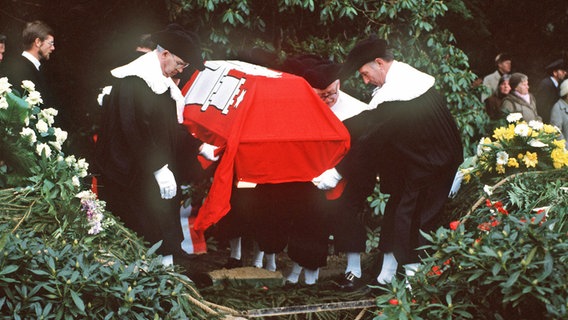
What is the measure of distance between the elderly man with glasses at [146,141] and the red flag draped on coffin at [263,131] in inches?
13.0

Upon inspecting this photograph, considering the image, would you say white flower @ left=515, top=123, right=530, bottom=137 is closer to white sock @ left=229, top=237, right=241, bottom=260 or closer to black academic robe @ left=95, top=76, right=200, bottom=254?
black academic robe @ left=95, top=76, right=200, bottom=254

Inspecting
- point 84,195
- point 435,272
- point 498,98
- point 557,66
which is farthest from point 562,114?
point 84,195

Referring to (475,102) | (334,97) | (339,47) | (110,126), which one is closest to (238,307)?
(110,126)

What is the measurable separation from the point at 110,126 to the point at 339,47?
9.53 ft

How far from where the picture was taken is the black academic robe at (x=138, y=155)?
17.6 feet

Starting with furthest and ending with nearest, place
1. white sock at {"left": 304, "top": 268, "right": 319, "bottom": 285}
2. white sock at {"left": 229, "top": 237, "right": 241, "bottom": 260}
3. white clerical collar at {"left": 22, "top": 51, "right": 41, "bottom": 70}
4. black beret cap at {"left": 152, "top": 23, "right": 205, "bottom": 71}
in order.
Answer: white sock at {"left": 229, "top": 237, "right": 241, "bottom": 260} → white clerical collar at {"left": 22, "top": 51, "right": 41, "bottom": 70} → white sock at {"left": 304, "top": 268, "right": 319, "bottom": 285} → black beret cap at {"left": 152, "top": 23, "right": 205, "bottom": 71}

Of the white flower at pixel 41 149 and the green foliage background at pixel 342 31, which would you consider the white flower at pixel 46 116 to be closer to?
the white flower at pixel 41 149

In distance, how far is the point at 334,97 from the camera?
6.40 m

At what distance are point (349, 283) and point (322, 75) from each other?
1583mm

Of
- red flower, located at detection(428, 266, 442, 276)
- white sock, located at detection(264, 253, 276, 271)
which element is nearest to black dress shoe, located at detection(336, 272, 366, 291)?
white sock, located at detection(264, 253, 276, 271)

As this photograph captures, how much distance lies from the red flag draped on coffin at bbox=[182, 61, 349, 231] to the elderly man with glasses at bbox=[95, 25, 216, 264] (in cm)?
33

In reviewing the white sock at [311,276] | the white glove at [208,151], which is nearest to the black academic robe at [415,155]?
the white sock at [311,276]

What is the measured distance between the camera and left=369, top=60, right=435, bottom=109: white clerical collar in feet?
18.3

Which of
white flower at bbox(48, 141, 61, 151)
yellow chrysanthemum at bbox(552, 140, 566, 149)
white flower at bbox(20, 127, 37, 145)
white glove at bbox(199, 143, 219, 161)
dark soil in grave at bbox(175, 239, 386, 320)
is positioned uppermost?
white flower at bbox(20, 127, 37, 145)
